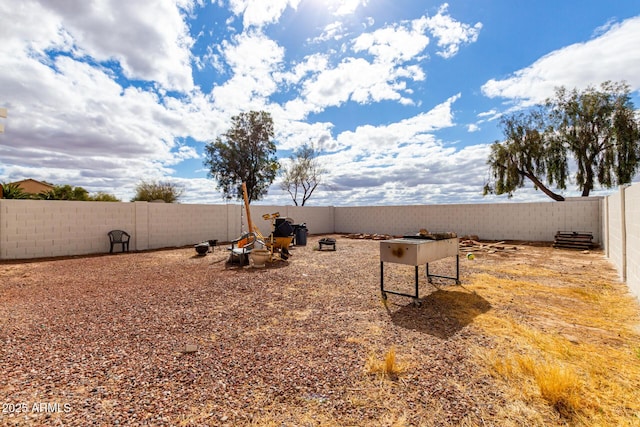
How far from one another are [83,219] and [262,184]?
11827mm

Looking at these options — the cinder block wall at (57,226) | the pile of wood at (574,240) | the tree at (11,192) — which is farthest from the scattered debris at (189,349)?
the tree at (11,192)

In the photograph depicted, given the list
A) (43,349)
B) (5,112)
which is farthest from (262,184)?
(43,349)

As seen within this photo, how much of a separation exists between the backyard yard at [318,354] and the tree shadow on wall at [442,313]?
0.03 meters

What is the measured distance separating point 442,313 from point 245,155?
60.0 feet

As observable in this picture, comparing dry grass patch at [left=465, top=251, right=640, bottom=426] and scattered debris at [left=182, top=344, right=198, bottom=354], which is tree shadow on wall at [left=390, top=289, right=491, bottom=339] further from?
scattered debris at [left=182, top=344, right=198, bottom=354]

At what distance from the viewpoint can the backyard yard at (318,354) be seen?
6.82 feet

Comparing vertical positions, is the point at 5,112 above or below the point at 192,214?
above

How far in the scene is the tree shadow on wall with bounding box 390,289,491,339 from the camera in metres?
3.60

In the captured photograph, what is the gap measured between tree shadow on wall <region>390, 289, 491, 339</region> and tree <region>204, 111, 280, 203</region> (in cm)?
1694

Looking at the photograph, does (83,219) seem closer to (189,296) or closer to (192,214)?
(192,214)

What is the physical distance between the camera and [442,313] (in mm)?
4125

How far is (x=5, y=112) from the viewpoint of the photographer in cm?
724

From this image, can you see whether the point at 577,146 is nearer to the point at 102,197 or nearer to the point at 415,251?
the point at 415,251

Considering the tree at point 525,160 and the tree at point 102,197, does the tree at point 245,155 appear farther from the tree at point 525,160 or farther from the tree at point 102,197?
the tree at point 525,160
